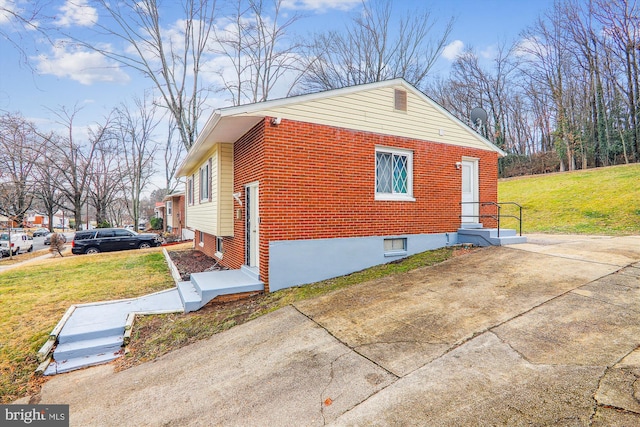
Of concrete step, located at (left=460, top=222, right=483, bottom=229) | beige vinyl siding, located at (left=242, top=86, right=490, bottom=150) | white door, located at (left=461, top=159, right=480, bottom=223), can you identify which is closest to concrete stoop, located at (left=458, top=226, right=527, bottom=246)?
concrete step, located at (left=460, top=222, right=483, bottom=229)

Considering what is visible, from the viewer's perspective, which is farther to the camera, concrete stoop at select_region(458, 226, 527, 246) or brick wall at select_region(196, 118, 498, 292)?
concrete stoop at select_region(458, 226, 527, 246)

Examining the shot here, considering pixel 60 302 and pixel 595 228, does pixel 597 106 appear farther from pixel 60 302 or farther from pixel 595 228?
pixel 60 302

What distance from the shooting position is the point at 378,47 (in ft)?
76.2

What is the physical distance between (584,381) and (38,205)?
Result: 47.0 metres

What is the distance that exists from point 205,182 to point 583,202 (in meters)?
17.1

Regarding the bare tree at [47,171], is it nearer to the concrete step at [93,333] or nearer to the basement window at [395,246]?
the concrete step at [93,333]

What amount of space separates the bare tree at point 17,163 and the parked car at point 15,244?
1193 mm

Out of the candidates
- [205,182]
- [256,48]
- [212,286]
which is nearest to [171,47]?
[256,48]

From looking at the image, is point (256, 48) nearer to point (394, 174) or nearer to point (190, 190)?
point (190, 190)

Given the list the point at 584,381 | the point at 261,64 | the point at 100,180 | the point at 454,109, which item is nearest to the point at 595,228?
the point at 584,381

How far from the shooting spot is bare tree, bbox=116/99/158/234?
3028 centimetres

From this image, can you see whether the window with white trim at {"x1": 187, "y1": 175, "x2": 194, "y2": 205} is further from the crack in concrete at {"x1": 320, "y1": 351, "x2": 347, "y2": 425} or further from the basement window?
the crack in concrete at {"x1": 320, "y1": 351, "x2": 347, "y2": 425}

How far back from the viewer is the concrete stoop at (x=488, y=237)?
879cm

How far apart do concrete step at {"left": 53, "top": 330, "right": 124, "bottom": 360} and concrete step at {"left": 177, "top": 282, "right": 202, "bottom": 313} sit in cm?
122
